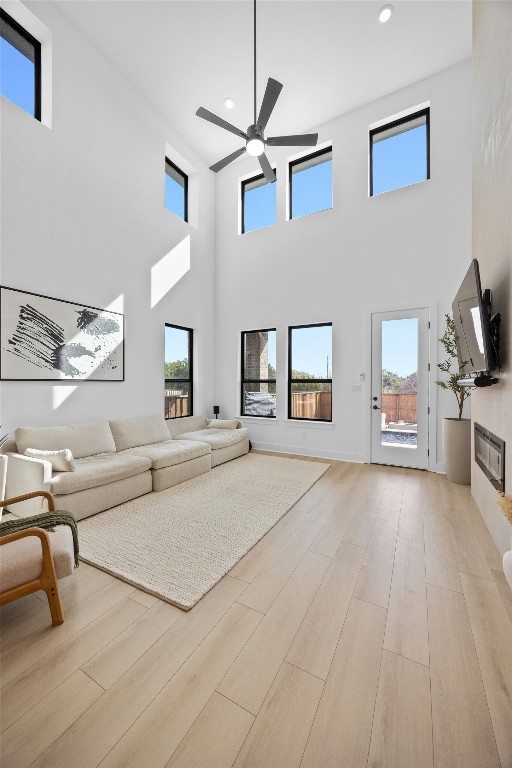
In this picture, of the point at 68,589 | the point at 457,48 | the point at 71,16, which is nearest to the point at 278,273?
the point at 457,48

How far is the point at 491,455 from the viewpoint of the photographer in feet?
8.39

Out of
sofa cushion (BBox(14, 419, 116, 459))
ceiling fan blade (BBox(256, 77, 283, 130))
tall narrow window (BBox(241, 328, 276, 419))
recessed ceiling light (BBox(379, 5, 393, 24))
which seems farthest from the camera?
tall narrow window (BBox(241, 328, 276, 419))

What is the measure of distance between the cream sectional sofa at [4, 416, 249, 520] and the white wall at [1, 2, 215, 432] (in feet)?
0.97

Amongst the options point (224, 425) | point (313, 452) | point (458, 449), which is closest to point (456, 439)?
point (458, 449)

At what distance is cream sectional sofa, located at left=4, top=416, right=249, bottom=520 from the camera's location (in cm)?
287

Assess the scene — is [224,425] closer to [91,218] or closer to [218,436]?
[218,436]

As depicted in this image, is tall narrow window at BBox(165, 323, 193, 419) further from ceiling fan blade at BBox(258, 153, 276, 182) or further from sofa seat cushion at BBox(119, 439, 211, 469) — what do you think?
ceiling fan blade at BBox(258, 153, 276, 182)

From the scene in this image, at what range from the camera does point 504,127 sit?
224 centimetres

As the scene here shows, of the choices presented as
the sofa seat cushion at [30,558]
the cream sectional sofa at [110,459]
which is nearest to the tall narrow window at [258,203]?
the cream sectional sofa at [110,459]

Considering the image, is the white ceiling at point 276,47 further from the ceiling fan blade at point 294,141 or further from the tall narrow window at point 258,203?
the ceiling fan blade at point 294,141

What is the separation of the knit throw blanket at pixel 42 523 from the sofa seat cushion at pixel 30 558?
0.05m

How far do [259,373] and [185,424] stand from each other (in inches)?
68.8

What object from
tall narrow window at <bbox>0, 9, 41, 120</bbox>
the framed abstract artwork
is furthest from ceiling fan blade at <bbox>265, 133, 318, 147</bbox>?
the framed abstract artwork

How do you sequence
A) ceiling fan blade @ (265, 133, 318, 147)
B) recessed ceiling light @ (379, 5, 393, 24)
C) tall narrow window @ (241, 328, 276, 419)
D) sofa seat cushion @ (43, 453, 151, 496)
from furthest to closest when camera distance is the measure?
tall narrow window @ (241, 328, 276, 419), recessed ceiling light @ (379, 5, 393, 24), ceiling fan blade @ (265, 133, 318, 147), sofa seat cushion @ (43, 453, 151, 496)
